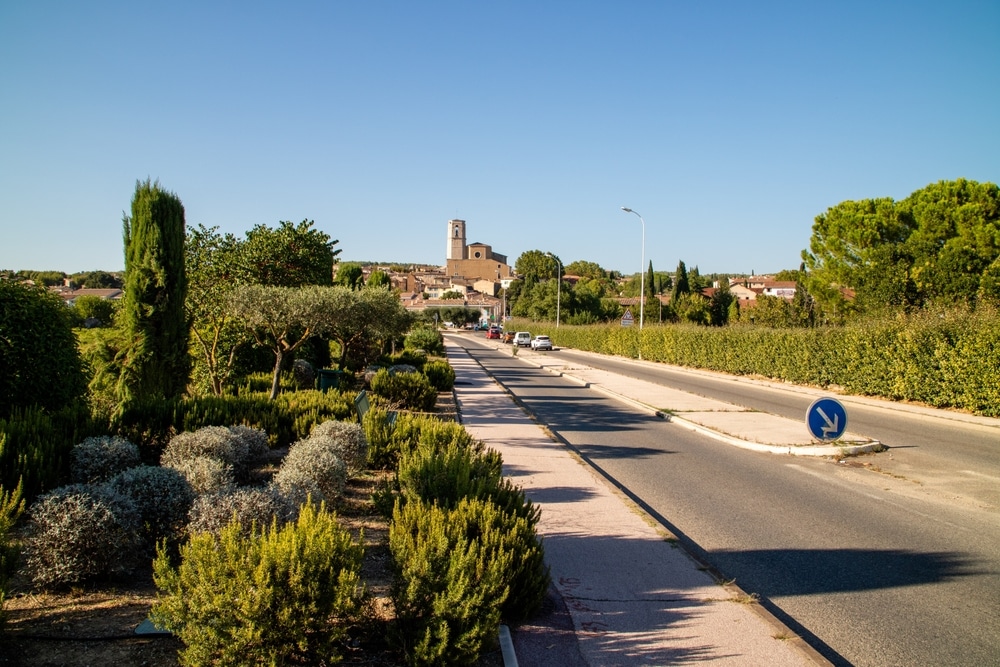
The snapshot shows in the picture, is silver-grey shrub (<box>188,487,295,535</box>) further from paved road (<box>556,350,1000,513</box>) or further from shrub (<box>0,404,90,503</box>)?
paved road (<box>556,350,1000,513</box>)

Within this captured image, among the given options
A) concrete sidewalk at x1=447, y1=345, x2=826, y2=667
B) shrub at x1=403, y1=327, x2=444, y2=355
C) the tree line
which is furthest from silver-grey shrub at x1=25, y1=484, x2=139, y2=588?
shrub at x1=403, y1=327, x2=444, y2=355

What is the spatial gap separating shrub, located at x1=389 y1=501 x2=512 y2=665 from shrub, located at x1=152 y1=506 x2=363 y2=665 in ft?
1.12

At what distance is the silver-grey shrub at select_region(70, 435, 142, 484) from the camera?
698 cm

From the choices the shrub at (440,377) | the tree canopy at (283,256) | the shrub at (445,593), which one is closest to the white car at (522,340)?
the shrub at (440,377)

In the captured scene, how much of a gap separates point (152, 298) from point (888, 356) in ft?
63.5

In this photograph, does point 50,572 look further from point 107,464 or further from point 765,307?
point 765,307

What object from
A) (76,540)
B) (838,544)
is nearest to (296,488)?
(76,540)

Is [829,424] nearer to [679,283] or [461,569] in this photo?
[461,569]

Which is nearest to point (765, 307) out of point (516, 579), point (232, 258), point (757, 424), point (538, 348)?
point (538, 348)

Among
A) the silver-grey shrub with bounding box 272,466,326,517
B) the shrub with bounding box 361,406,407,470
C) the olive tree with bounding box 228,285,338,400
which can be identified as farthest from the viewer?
the olive tree with bounding box 228,285,338,400

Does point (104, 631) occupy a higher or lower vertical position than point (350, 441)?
lower

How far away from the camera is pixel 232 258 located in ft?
55.9

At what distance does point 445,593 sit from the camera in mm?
3971

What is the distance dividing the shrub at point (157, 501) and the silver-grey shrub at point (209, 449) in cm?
179
